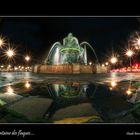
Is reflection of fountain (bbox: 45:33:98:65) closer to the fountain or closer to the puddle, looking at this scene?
the fountain

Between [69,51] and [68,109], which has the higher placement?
[69,51]

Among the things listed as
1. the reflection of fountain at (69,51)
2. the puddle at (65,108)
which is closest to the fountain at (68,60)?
the reflection of fountain at (69,51)

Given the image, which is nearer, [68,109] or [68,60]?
[68,109]

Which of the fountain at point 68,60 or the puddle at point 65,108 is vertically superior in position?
the fountain at point 68,60

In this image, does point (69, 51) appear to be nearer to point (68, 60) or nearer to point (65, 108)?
point (68, 60)

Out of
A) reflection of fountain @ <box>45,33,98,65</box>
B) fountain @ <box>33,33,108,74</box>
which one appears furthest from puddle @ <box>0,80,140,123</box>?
reflection of fountain @ <box>45,33,98,65</box>

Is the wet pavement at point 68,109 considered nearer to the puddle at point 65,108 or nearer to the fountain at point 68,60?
the puddle at point 65,108

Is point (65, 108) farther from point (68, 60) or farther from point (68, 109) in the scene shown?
point (68, 60)

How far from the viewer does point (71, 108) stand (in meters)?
4.96

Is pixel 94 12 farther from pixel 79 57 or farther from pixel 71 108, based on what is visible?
pixel 79 57

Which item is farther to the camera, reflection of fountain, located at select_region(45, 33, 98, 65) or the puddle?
reflection of fountain, located at select_region(45, 33, 98, 65)

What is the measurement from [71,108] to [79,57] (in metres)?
18.1

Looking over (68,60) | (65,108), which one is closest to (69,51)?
(68,60)
